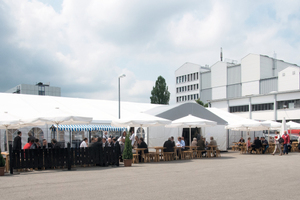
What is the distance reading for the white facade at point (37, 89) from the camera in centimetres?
9539

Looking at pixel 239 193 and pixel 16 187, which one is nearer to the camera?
pixel 239 193

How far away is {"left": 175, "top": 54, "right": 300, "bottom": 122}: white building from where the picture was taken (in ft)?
159

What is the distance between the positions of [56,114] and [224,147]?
16.8m

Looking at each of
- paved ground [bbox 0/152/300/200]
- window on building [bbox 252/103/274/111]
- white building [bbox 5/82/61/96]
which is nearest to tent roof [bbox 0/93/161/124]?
paved ground [bbox 0/152/300/200]

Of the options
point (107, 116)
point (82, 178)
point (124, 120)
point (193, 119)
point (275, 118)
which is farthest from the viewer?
point (275, 118)

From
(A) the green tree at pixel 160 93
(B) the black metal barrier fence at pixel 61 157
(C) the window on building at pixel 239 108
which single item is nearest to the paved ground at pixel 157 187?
(B) the black metal barrier fence at pixel 61 157

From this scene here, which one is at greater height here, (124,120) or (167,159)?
(124,120)

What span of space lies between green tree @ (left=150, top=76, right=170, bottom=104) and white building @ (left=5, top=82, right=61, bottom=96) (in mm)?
41168

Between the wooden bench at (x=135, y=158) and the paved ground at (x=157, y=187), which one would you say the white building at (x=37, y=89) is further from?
the paved ground at (x=157, y=187)

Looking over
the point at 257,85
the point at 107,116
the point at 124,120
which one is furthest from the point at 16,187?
the point at 257,85

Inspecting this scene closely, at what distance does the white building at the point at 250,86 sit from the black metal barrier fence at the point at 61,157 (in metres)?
33.4

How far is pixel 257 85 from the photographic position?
64.4m

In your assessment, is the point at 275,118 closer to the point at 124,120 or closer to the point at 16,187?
the point at 124,120

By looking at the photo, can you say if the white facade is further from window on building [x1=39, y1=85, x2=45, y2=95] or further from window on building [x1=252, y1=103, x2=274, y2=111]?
window on building [x1=252, y1=103, x2=274, y2=111]
